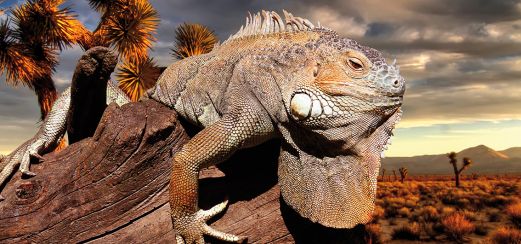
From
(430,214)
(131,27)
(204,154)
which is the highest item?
(131,27)

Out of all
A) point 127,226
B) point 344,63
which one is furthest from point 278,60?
point 127,226

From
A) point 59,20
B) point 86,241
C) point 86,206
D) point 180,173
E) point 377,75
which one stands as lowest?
point 86,241

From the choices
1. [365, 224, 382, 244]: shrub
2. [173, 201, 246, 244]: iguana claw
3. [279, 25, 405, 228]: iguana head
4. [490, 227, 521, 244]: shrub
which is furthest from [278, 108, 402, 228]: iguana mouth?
[490, 227, 521, 244]: shrub

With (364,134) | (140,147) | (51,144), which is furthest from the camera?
(51,144)

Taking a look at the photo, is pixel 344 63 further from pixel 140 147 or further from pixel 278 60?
pixel 140 147

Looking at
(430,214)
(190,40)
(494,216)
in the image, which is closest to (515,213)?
(494,216)

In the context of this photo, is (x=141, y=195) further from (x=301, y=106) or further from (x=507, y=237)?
(x=507, y=237)

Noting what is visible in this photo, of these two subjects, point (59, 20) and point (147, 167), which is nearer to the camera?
point (147, 167)
